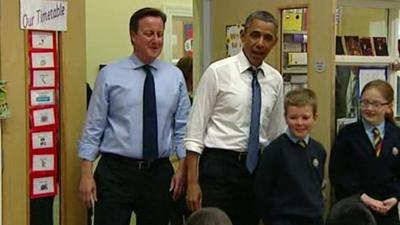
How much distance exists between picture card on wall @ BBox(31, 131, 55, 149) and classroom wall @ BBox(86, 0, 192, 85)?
2.23m

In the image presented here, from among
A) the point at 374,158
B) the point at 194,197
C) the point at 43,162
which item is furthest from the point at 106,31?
the point at 374,158

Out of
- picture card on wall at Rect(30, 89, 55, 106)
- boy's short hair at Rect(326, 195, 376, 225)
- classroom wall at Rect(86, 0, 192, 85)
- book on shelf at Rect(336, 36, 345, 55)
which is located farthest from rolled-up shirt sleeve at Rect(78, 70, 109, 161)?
classroom wall at Rect(86, 0, 192, 85)

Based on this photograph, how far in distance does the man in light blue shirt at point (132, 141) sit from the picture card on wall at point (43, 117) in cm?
22

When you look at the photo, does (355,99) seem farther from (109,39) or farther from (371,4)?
(109,39)

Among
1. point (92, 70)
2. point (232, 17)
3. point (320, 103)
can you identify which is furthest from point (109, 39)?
point (320, 103)

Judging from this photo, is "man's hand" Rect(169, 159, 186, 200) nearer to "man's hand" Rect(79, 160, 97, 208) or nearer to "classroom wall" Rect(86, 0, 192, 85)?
"man's hand" Rect(79, 160, 97, 208)

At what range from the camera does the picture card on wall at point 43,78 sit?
267 centimetres

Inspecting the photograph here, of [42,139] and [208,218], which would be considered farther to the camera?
[42,139]

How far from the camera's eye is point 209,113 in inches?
101

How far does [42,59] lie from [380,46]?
1848 millimetres

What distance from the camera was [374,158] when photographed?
8.93 feet

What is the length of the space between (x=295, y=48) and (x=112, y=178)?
125 centimetres

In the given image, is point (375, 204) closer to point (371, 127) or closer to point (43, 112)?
point (371, 127)

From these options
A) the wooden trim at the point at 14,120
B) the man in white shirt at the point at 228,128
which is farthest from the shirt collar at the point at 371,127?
the wooden trim at the point at 14,120
